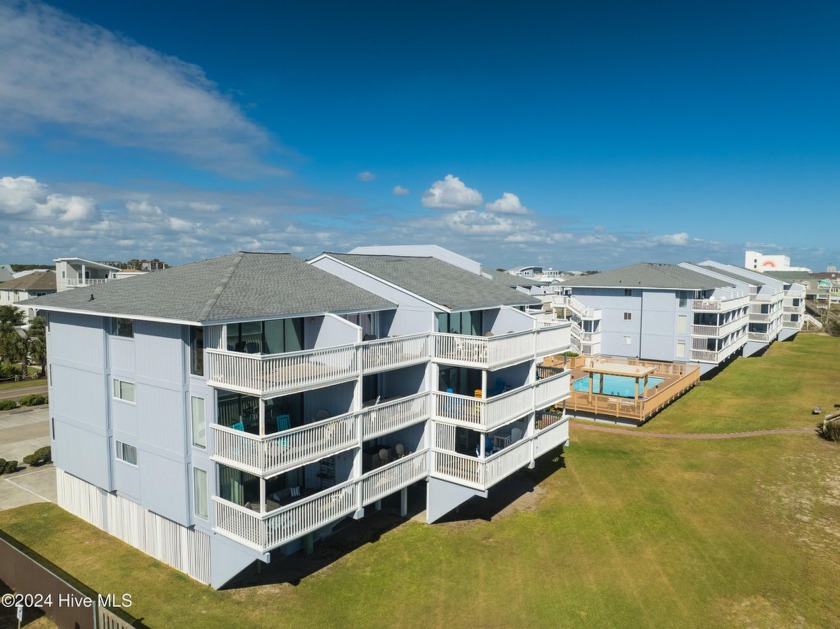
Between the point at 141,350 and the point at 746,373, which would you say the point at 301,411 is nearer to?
the point at 141,350

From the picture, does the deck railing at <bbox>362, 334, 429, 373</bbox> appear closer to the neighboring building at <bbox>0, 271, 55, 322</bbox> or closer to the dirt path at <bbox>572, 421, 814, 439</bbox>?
the dirt path at <bbox>572, 421, 814, 439</bbox>

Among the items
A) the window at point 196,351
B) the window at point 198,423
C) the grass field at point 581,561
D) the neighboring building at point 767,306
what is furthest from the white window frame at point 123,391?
the neighboring building at point 767,306

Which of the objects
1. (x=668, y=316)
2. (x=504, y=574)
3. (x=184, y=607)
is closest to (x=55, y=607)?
(x=184, y=607)

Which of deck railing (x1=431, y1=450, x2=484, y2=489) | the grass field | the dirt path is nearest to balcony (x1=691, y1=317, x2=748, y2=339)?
the dirt path

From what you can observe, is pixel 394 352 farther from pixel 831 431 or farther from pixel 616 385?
pixel 616 385

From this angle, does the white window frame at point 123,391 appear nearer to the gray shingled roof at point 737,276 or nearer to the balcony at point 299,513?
the balcony at point 299,513

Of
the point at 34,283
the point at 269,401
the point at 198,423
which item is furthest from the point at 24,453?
the point at 34,283

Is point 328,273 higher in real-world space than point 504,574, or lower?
higher
